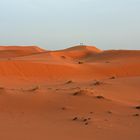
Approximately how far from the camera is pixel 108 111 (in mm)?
10297

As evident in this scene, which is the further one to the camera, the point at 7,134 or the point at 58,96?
the point at 58,96

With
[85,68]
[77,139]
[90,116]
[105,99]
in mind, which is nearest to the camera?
[77,139]

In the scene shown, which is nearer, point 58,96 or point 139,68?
point 58,96

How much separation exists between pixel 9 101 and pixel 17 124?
6.77 ft

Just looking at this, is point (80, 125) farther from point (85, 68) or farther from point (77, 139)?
point (85, 68)

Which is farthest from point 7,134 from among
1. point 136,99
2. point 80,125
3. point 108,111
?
point 136,99

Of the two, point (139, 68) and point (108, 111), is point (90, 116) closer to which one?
point (108, 111)

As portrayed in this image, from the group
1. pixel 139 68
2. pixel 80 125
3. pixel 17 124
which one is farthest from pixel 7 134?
pixel 139 68

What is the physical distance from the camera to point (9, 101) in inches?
422

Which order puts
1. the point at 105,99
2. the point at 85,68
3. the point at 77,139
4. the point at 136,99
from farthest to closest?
the point at 85,68, the point at 136,99, the point at 105,99, the point at 77,139

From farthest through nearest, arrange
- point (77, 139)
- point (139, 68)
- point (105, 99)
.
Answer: point (139, 68), point (105, 99), point (77, 139)

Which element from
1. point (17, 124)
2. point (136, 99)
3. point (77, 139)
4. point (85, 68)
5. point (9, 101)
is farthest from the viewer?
point (85, 68)

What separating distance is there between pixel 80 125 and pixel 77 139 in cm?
111

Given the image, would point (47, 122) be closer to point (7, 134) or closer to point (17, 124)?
point (17, 124)
